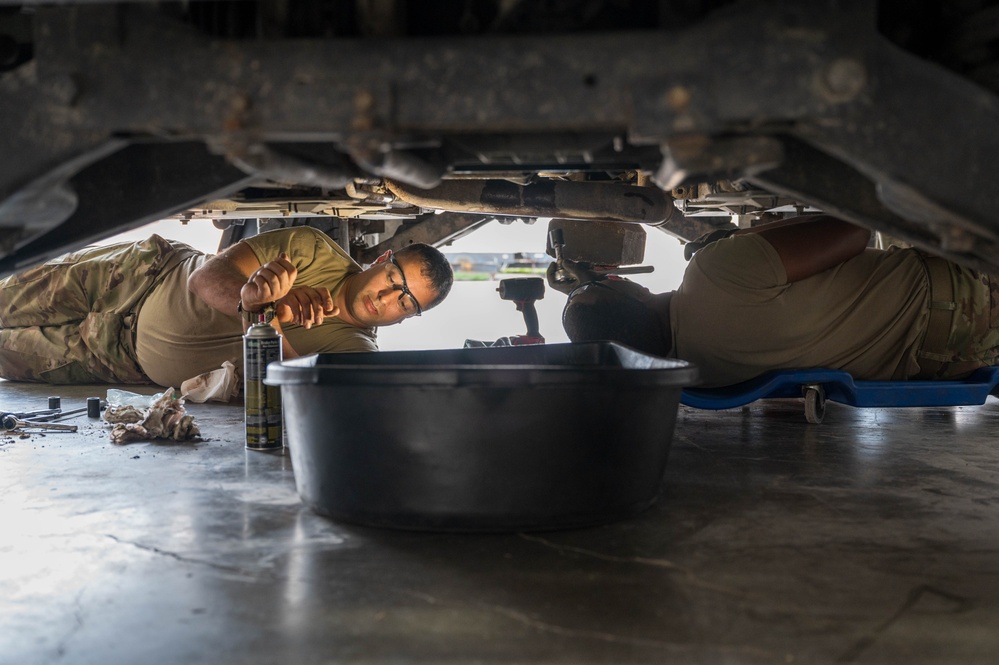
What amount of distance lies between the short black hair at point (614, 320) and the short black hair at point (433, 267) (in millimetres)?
664

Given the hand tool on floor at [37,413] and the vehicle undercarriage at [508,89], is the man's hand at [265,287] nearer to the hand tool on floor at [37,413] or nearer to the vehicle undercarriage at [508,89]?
the hand tool on floor at [37,413]

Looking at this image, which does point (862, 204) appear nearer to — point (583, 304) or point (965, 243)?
point (965, 243)

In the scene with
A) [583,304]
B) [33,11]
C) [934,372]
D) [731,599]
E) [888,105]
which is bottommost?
[731,599]

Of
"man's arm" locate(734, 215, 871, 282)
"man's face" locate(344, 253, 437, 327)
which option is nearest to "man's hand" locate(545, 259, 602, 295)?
"man's face" locate(344, 253, 437, 327)

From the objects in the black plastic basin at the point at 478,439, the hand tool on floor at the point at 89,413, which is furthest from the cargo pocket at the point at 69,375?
the black plastic basin at the point at 478,439

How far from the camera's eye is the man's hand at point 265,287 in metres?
2.78

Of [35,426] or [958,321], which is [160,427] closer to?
[35,426]

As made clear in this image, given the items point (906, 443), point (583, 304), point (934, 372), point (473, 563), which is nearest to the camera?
point (473, 563)

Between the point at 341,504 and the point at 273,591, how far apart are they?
36cm

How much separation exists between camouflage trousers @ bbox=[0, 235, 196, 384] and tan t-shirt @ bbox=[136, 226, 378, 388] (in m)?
0.15

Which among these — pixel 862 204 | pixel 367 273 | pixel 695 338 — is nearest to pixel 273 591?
pixel 862 204

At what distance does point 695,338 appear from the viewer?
294cm

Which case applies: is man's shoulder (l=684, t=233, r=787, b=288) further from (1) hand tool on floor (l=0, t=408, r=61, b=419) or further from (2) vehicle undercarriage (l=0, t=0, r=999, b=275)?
(1) hand tool on floor (l=0, t=408, r=61, b=419)

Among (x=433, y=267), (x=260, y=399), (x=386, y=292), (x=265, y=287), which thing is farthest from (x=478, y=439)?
(x=433, y=267)
